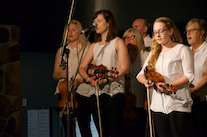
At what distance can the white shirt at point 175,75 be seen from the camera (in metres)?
2.19

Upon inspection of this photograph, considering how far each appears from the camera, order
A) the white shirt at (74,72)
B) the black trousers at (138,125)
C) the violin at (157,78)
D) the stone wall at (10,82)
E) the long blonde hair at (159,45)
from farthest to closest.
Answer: the stone wall at (10,82), the white shirt at (74,72), the black trousers at (138,125), the long blonde hair at (159,45), the violin at (157,78)

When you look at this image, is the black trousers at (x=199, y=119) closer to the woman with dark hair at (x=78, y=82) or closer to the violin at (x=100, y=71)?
the violin at (x=100, y=71)

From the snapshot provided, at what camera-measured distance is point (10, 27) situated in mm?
3139

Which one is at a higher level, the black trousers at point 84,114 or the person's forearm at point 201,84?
the person's forearm at point 201,84

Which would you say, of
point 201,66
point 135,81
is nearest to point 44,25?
point 135,81

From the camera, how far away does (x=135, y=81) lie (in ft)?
9.23

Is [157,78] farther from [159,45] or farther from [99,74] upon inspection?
[99,74]

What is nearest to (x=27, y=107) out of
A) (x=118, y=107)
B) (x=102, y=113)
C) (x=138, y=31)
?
(x=102, y=113)

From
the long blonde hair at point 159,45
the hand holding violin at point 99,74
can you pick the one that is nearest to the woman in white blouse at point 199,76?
the long blonde hair at point 159,45

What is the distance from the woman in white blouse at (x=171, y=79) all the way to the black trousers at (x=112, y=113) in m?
0.36

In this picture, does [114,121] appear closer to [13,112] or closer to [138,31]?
[138,31]

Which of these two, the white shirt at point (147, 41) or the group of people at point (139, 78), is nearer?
the group of people at point (139, 78)

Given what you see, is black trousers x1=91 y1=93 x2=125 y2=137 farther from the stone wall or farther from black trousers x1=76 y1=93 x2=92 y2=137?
the stone wall

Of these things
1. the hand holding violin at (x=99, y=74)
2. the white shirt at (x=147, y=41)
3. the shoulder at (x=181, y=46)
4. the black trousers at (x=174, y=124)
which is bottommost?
the black trousers at (x=174, y=124)
